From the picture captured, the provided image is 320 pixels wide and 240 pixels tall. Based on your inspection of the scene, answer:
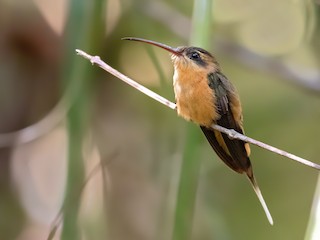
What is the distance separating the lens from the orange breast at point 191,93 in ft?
2.74

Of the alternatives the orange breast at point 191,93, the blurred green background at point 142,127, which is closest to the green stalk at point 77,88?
the orange breast at point 191,93

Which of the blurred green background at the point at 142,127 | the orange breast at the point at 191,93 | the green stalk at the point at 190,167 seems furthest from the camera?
the blurred green background at the point at 142,127

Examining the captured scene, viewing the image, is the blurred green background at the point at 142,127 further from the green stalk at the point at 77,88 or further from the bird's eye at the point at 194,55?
the bird's eye at the point at 194,55

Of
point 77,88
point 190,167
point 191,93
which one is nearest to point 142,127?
point 77,88

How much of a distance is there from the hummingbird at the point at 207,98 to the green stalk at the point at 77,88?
0.58ft

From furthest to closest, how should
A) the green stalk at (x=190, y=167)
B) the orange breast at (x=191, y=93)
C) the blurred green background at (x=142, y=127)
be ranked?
1. the blurred green background at (x=142, y=127)
2. the orange breast at (x=191, y=93)
3. the green stalk at (x=190, y=167)

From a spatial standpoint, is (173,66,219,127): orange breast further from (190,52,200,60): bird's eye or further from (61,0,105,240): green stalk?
(61,0,105,240): green stalk

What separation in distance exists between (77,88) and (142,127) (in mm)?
946

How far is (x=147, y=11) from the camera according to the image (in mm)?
1741

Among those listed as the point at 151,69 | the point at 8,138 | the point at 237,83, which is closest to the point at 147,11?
the point at 151,69

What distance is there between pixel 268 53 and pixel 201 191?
0.55 meters

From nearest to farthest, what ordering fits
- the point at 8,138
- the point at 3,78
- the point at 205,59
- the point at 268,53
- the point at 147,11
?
1. the point at 205,59
2. the point at 8,138
3. the point at 147,11
4. the point at 3,78
5. the point at 268,53

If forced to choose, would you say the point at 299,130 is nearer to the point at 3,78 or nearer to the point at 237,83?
the point at 237,83

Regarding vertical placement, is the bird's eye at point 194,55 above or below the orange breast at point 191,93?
above
